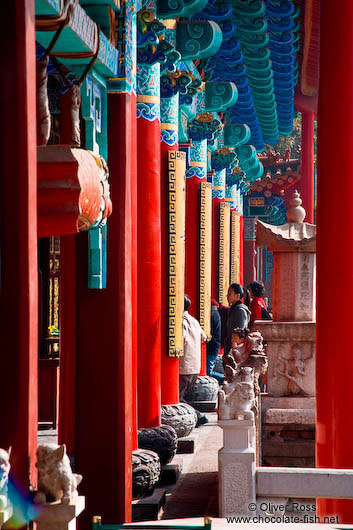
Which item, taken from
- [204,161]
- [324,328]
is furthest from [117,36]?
[204,161]

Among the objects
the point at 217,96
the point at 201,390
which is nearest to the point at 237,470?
the point at 201,390

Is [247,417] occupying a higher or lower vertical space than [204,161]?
lower

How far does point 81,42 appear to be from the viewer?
5098 millimetres

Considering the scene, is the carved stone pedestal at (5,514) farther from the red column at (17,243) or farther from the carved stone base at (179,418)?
the carved stone base at (179,418)

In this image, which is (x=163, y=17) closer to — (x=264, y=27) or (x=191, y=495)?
(x=264, y=27)

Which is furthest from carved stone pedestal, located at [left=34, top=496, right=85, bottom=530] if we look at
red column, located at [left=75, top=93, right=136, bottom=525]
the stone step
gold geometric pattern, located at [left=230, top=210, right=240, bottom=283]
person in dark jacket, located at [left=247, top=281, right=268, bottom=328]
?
gold geometric pattern, located at [left=230, top=210, right=240, bottom=283]

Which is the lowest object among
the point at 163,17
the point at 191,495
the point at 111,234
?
the point at 191,495

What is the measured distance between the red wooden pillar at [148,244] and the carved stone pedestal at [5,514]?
4.60m

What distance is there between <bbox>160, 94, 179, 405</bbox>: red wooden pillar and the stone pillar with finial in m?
0.88

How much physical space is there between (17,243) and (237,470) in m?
Answer: 2.07

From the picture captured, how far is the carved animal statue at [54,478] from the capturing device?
11.8 ft

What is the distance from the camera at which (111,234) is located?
5.96 m

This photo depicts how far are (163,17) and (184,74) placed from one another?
3.55ft

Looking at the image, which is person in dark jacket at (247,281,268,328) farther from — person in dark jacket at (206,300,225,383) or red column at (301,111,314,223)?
red column at (301,111,314,223)
